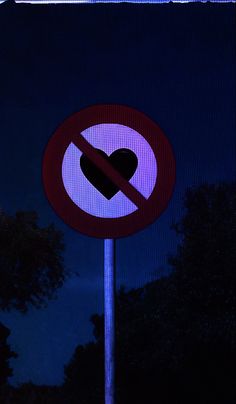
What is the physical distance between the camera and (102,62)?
5598 millimetres

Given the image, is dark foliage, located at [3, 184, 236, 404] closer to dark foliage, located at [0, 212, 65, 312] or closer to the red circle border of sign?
dark foliage, located at [0, 212, 65, 312]

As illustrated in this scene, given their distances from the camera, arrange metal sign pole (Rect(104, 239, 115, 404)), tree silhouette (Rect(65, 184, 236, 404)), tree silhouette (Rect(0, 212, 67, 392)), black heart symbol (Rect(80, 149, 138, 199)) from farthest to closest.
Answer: tree silhouette (Rect(0, 212, 67, 392))
tree silhouette (Rect(65, 184, 236, 404))
black heart symbol (Rect(80, 149, 138, 199))
metal sign pole (Rect(104, 239, 115, 404))

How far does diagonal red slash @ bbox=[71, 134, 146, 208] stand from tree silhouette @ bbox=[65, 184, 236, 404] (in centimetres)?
192

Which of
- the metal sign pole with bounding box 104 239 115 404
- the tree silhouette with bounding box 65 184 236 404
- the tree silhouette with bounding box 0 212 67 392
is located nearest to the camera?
the metal sign pole with bounding box 104 239 115 404

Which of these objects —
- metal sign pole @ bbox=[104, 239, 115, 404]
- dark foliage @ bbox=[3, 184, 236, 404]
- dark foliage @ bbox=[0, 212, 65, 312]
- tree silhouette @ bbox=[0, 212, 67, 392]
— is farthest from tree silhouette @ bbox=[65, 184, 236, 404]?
metal sign pole @ bbox=[104, 239, 115, 404]

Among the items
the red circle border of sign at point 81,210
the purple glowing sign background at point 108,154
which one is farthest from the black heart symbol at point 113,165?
the red circle border of sign at point 81,210

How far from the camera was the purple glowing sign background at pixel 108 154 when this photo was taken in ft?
12.1

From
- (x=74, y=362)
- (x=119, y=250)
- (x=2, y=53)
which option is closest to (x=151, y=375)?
(x=74, y=362)

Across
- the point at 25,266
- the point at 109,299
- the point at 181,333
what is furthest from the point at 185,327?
the point at 109,299

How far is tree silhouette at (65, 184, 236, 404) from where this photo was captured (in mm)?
5453

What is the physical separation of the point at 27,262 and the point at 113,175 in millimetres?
2599

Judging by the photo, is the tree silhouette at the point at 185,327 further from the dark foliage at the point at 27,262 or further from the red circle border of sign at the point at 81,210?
the red circle border of sign at the point at 81,210

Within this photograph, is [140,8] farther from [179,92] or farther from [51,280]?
[51,280]

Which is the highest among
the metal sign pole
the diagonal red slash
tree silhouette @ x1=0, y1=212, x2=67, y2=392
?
tree silhouette @ x1=0, y1=212, x2=67, y2=392
